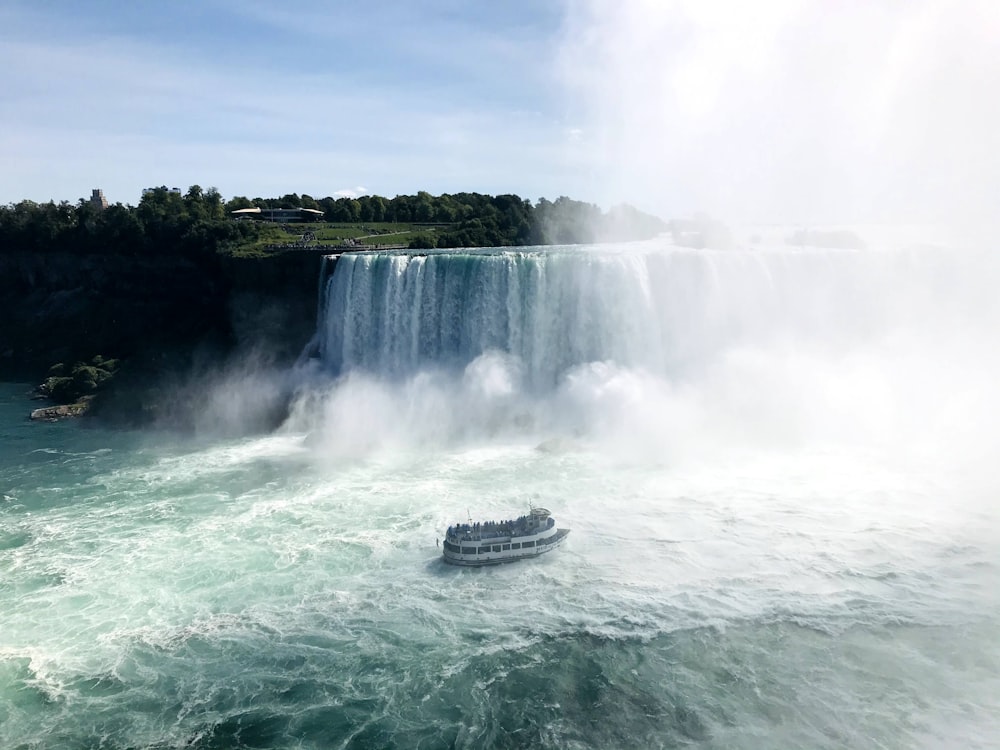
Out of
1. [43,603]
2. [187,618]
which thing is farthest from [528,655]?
[43,603]

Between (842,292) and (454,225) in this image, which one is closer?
(842,292)

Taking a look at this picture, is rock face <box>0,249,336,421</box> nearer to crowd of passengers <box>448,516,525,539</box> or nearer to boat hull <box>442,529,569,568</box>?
crowd of passengers <box>448,516,525,539</box>

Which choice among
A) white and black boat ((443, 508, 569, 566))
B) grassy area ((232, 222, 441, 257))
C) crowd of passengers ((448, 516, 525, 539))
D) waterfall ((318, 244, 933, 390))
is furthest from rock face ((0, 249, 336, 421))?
white and black boat ((443, 508, 569, 566))

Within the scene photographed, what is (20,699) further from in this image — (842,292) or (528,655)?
(842,292)

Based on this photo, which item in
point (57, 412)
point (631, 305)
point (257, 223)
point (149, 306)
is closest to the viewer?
point (631, 305)

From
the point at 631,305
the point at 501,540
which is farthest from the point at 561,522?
the point at 631,305

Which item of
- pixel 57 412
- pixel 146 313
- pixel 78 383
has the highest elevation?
pixel 146 313

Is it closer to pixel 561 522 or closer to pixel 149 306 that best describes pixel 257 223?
pixel 149 306
